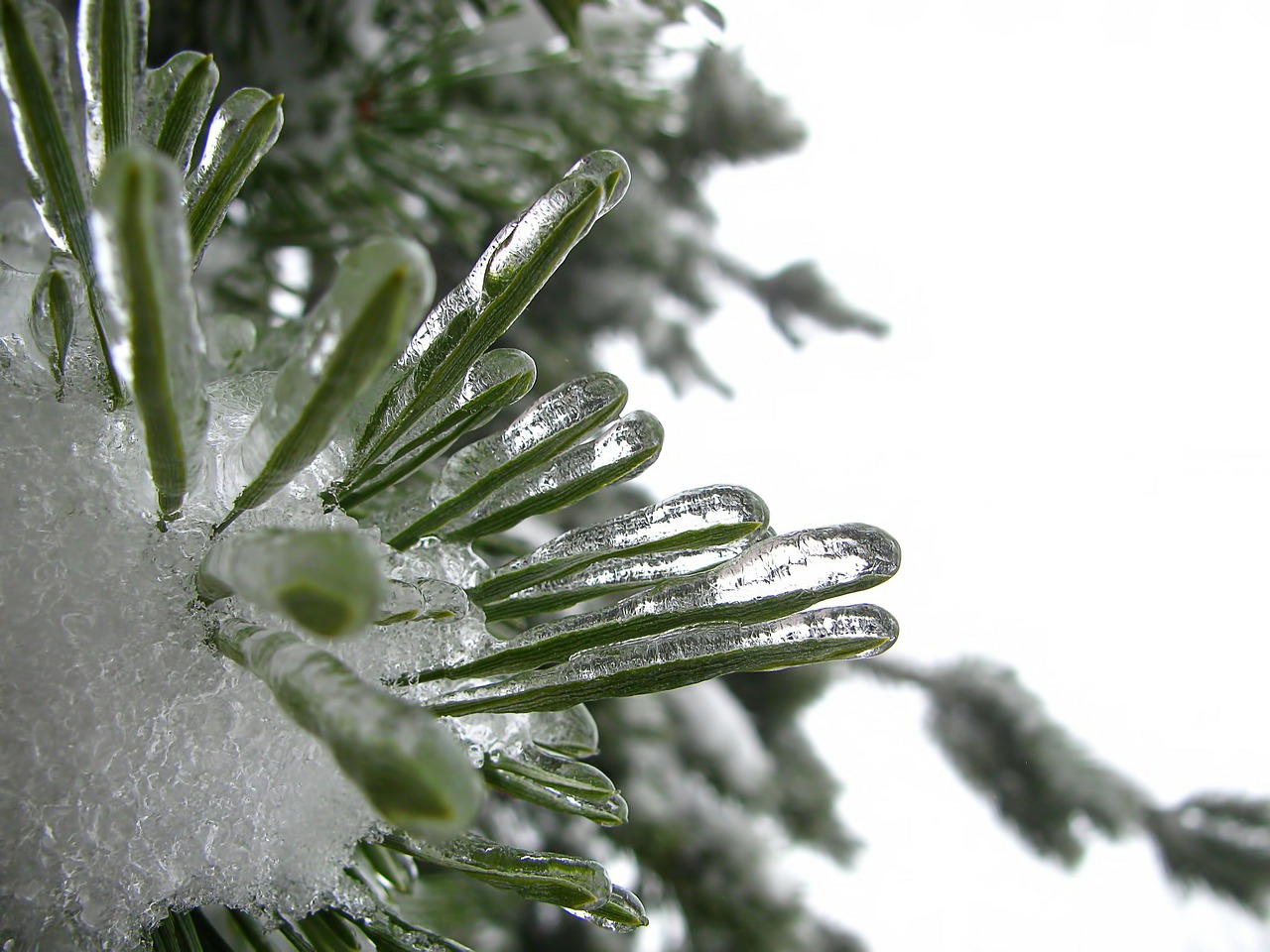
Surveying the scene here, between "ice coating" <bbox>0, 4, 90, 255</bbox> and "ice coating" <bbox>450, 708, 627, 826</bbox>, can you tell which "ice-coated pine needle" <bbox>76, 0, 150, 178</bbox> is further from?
"ice coating" <bbox>450, 708, 627, 826</bbox>

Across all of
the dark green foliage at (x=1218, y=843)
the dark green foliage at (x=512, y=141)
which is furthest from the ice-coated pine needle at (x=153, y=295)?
the dark green foliage at (x=1218, y=843)

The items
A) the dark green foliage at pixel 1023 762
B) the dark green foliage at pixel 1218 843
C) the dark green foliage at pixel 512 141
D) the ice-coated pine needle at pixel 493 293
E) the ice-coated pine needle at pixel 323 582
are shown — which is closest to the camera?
the ice-coated pine needle at pixel 323 582

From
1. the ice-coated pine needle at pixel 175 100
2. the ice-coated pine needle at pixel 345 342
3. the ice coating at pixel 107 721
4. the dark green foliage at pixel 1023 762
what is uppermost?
the ice-coated pine needle at pixel 345 342

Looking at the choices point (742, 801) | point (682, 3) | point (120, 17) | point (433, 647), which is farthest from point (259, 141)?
point (742, 801)

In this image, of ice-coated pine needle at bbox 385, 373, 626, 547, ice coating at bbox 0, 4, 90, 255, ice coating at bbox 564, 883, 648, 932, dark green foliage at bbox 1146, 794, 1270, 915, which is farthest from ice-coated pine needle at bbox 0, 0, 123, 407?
dark green foliage at bbox 1146, 794, 1270, 915

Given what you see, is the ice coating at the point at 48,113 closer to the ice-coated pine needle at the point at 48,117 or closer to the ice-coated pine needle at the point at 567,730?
the ice-coated pine needle at the point at 48,117

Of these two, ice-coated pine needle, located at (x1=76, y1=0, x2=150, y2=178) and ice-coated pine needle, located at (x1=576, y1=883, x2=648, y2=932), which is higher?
ice-coated pine needle, located at (x1=76, y1=0, x2=150, y2=178)

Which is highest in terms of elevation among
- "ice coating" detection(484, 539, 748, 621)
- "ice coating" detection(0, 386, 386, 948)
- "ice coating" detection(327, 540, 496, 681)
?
"ice coating" detection(484, 539, 748, 621)
